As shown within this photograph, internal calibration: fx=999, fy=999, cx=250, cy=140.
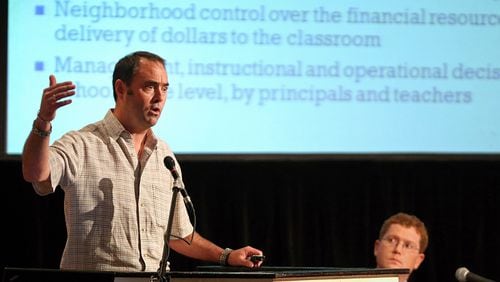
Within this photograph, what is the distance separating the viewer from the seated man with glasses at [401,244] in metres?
4.70

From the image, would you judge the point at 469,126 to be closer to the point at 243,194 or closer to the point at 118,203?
the point at 243,194

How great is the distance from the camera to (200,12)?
5512 millimetres

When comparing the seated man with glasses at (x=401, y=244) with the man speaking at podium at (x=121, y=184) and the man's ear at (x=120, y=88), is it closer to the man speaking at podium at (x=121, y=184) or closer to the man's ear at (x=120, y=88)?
the man speaking at podium at (x=121, y=184)

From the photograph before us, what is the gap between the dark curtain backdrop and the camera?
18.6 ft

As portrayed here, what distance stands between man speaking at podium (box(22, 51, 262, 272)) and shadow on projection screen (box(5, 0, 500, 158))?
73.2 inches

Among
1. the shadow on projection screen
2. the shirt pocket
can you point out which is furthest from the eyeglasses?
the shirt pocket

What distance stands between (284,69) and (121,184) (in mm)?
2351

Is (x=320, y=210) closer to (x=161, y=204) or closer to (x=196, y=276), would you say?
(x=161, y=204)

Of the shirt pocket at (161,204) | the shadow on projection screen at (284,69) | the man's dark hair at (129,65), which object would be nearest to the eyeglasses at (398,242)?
the shadow on projection screen at (284,69)

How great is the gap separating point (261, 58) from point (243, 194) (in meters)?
0.83

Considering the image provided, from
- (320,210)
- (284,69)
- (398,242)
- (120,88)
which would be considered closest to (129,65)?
(120,88)

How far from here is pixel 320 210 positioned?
5.98 meters

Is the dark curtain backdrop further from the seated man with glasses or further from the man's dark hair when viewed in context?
the man's dark hair

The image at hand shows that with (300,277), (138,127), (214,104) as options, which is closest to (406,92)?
(214,104)
